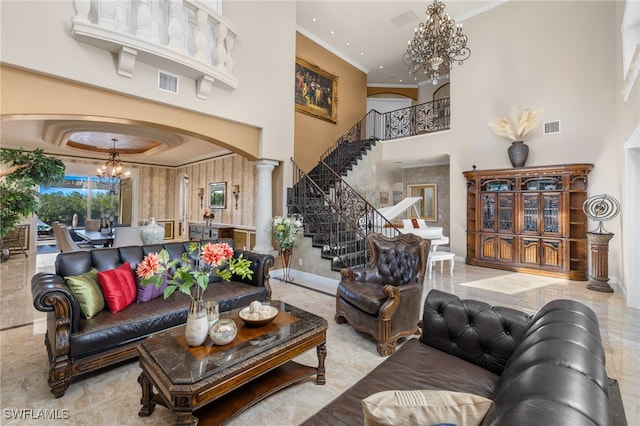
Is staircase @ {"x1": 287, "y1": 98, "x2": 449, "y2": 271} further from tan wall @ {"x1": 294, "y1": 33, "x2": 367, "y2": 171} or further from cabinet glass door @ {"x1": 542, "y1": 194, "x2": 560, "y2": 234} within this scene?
cabinet glass door @ {"x1": 542, "y1": 194, "x2": 560, "y2": 234}

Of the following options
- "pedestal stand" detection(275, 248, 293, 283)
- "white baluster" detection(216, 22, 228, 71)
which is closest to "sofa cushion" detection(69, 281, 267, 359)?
"pedestal stand" detection(275, 248, 293, 283)

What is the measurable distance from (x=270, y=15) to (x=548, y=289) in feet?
24.8

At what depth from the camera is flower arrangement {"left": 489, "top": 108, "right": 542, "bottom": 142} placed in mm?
6305

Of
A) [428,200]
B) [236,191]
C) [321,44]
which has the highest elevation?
[321,44]

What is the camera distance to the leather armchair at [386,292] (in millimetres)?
2857

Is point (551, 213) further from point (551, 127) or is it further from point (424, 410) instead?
point (424, 410)

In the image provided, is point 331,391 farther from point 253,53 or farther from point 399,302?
point 253,53

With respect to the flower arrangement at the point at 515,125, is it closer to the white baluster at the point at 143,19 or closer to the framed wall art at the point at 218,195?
the white baluster at the point at 143,19

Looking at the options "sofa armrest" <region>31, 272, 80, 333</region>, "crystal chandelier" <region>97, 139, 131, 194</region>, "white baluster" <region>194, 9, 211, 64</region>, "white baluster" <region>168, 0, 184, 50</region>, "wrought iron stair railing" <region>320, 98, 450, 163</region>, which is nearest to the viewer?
"sofa armrest" <region>31, 272, 80, 333</region>

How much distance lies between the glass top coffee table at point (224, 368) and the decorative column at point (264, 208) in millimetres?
3332

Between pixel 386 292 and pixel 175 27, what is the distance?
15.2 ft

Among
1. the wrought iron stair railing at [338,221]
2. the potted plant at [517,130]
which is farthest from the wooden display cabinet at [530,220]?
the wrought iron stair railing at [338,221]

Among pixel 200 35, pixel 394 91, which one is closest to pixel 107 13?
pixel 200 35

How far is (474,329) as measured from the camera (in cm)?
188
